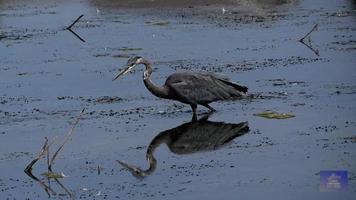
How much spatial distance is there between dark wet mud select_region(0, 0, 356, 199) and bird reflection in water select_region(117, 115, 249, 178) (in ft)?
0.08

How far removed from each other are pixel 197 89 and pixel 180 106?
3.06 ft

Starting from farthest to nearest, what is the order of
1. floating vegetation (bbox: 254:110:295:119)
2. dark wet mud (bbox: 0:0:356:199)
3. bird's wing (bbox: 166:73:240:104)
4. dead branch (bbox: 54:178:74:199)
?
bird's wing (bbox: 166:73:240:104) → floating vegetation (bbox: 254:110:295:119) → dark wet mud (bbox: 0:0:356:199) → dead branch (bbox: 54:178:74:199)

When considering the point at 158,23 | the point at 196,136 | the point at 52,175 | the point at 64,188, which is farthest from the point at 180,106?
the point at 158,23

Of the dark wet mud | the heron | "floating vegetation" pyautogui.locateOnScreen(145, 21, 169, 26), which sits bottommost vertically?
"floating vegetation" pyautogui.locateOnScreen(145, 21, 169, 26)

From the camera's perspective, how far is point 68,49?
2006cm

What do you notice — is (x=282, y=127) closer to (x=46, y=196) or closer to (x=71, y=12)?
(x=46, y=196)

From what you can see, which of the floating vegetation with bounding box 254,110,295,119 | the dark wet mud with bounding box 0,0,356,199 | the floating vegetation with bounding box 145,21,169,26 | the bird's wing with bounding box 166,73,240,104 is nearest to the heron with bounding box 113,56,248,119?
the bird's wing with bounding box 166,73,240,104

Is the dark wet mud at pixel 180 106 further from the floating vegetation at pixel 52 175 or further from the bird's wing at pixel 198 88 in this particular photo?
the bird's wing at pixel 198 88

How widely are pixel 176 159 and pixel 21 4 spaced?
18.7 meters

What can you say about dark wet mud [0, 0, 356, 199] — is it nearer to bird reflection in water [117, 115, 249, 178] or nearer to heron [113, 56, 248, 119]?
bird reflection in water [117, 115, 249, 178]

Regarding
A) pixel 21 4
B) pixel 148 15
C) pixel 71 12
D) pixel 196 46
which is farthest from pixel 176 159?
pixel 21 4

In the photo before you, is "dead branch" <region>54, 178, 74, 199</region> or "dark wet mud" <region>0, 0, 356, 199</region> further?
"dark wet mud" <region>0, 0, 356, 199</region>

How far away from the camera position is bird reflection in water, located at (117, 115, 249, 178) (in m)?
11.7

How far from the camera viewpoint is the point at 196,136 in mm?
12328
